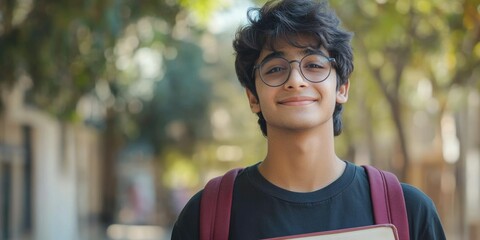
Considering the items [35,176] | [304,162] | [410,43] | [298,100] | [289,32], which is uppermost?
[410,43]

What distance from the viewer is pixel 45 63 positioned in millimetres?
10383

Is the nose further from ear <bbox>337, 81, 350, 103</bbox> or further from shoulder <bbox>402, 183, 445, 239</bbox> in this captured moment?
shoulder <bbox>402, 183, 445, 239</bbox>

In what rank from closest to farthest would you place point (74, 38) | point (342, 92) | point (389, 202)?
point (389, 202)
point (342, 92)
point (74, 38)

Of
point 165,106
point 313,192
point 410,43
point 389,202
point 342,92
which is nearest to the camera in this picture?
point 389,202

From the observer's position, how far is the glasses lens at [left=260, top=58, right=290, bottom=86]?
285 cm

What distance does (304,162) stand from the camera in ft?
9.55

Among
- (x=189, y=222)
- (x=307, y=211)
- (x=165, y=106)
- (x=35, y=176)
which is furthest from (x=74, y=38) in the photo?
(x=165, y=106)

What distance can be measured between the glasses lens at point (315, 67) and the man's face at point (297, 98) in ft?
0.04

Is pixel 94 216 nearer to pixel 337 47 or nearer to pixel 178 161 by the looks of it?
pixel 178 161

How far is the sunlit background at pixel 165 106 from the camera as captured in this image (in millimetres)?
10805

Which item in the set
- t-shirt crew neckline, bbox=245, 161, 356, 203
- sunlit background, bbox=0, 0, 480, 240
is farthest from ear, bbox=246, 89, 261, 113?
sunlit background, bbox=0, 0, 480, 240

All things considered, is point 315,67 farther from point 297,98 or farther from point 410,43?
point 410,43

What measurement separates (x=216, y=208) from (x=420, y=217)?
2.01 ft

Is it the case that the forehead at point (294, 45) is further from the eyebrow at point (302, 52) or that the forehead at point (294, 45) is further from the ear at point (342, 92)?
the ear at point (342, 92)
